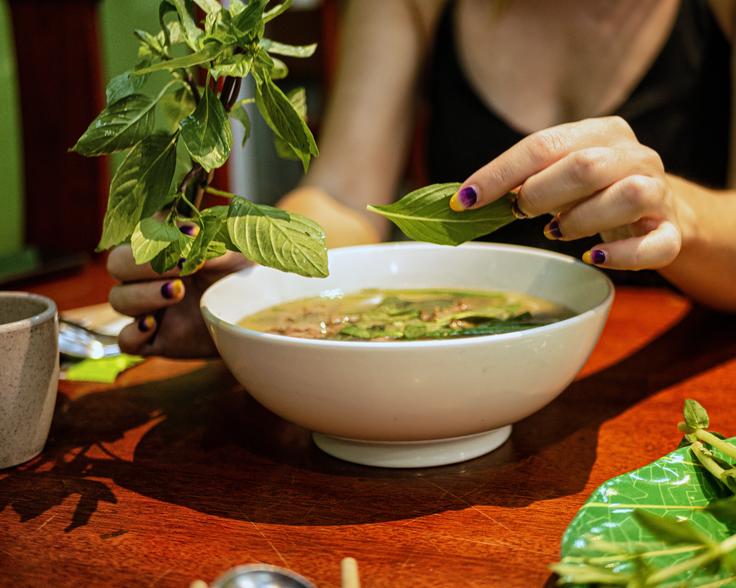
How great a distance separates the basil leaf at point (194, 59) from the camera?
65 cm

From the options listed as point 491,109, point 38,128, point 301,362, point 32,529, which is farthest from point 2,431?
point 38,128

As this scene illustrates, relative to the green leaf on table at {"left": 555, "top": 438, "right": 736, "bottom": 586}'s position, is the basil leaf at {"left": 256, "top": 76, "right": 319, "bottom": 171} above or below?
above

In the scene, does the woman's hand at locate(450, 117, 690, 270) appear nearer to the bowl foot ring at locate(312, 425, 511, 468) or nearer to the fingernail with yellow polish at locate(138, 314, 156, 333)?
the bowl foot ring at locate(312, 425, 511, 468)

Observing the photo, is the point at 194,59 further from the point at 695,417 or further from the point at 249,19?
the point at 695,417

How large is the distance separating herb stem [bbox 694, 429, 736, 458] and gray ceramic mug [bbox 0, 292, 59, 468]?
612 millimetres

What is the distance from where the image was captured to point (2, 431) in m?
0.78

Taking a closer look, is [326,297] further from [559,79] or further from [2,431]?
[559,79]

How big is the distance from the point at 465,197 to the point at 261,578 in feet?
1.31

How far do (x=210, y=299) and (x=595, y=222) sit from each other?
404 mm

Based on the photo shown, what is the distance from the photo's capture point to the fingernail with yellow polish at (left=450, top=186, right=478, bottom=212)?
0.76m

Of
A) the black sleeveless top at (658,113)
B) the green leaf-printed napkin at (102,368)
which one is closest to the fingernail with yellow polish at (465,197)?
the green leaf-printed napkin at (102,368)

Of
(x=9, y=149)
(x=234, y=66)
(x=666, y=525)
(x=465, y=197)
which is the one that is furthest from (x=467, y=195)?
(x=9, y=149)

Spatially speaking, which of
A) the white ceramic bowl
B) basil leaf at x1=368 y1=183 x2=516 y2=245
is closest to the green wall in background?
the white ceramic bowl

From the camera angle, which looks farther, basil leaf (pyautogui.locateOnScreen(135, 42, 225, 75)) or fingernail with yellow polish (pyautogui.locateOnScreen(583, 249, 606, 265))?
fingernail with yellow polish (pyautogui.locateOnScreen(583, 249, 606, 265))
